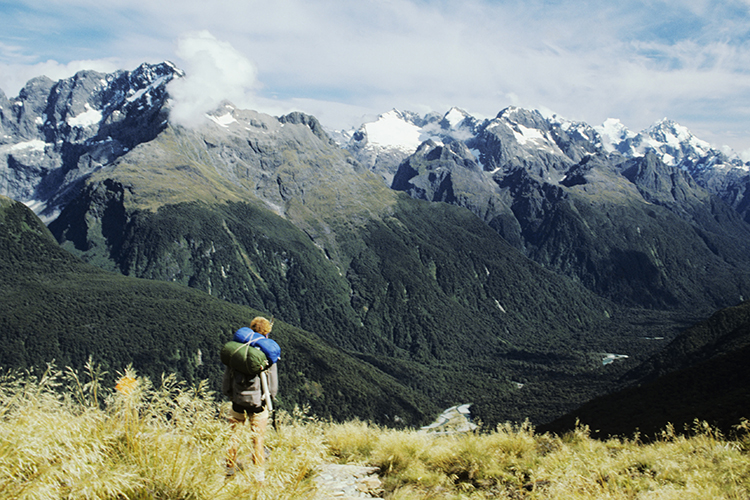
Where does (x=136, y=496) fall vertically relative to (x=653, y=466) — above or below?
above

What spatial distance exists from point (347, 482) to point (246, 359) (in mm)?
4846

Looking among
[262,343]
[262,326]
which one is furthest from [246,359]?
[262,326]

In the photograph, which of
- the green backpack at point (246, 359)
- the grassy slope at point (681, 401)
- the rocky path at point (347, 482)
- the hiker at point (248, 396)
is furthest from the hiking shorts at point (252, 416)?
the grassy slope at point (681, 401)

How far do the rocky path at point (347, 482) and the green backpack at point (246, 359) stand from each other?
10.1 ft

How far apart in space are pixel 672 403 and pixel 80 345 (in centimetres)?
21141

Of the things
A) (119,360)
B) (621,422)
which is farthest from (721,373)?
(119,360)

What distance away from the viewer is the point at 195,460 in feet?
27.1

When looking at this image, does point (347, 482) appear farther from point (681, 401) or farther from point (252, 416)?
point (681, 401)

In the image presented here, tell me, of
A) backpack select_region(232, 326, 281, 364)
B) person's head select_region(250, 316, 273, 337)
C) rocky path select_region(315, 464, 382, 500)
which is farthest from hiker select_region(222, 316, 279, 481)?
rocky path select_region(315, 464, 382, 500)

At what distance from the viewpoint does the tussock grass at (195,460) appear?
720 centimetres

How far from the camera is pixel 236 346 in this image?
1134 cm

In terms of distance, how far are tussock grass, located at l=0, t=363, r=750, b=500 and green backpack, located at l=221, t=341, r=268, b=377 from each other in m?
0.96

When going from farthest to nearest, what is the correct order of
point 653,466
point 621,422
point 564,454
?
point 621,422
point 564,454
point 653,466

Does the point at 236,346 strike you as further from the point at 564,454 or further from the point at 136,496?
the point at 564,454
